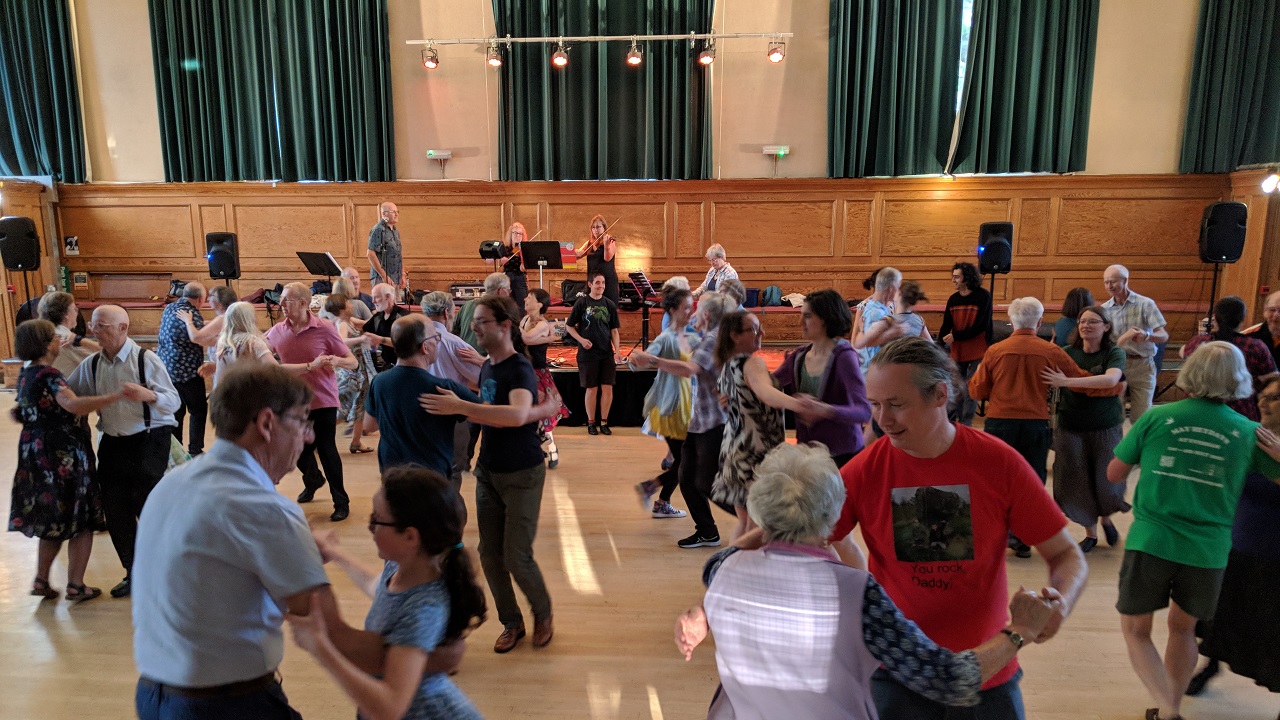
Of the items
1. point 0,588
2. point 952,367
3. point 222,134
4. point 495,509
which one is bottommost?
point 0,588

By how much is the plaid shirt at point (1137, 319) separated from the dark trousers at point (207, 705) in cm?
564

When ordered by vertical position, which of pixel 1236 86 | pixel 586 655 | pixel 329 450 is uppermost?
pixel 1236 86

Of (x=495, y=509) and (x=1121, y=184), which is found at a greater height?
(x=1121, y=184)

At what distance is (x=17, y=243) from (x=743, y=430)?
9.28 meters

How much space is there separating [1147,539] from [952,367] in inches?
52.3

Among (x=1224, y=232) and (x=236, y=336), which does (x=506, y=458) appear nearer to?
(x=236, y=336)

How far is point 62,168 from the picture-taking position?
10.1 m

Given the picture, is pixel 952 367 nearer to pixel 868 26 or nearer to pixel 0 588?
pixel 0 588

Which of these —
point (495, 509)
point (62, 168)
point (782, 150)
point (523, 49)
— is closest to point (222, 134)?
point (62, 168)

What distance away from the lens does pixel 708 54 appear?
361 inches

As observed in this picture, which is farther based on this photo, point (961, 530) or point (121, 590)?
point (121, 590)

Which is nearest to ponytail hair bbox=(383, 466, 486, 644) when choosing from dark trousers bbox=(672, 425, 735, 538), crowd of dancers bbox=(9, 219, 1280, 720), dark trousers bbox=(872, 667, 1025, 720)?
crowd of dancers bbox=(9, 219, 1280, 720)

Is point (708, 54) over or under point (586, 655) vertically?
over

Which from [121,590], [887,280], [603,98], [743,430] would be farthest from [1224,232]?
[121,590]
